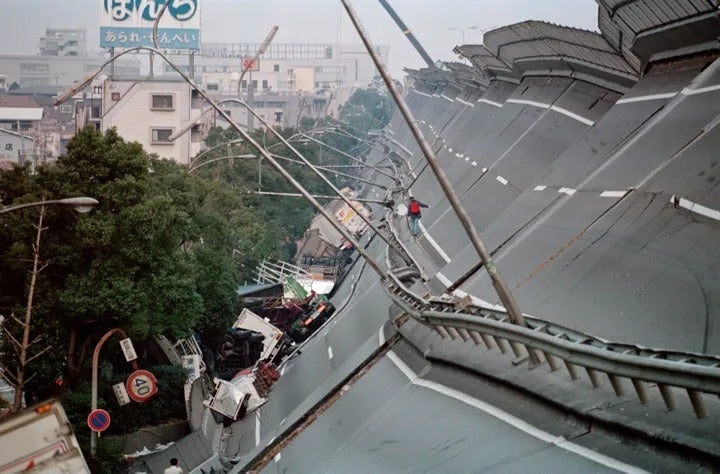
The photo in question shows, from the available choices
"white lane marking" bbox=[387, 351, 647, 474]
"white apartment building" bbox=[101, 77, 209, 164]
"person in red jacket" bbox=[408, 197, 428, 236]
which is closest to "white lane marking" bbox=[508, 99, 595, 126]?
"person in red jacket" bbox=[408, 197, 428, 236]

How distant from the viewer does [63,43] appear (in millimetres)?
187625

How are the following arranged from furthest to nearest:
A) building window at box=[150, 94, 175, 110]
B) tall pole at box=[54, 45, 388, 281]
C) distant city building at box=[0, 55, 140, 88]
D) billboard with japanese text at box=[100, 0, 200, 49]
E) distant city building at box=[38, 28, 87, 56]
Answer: distant city building at box=[38, 28, 87, 56], distant city building at box=[0, 55, 140, 88], billboard with japanese text at box=[100, 0, 200, 49], building window at box=[150, 94, 175, 110], tall pole at box=[54, 45, 388, 281]

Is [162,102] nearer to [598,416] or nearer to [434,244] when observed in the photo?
[434,244]

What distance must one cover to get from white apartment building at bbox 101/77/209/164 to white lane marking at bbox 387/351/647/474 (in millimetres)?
63268

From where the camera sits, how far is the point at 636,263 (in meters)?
10.6

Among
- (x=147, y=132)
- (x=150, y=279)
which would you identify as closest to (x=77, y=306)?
(x=150, y=279)

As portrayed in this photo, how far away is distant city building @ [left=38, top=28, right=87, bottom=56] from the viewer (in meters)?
185

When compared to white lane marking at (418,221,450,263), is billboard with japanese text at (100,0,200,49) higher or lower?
higher

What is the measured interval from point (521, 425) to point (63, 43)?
18702 centimetres

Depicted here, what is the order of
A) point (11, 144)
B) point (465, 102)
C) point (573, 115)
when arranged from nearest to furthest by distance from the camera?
point (573, 115) → point (465, 102) → point (11, 144)

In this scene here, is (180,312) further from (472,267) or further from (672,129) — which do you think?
(672,129)

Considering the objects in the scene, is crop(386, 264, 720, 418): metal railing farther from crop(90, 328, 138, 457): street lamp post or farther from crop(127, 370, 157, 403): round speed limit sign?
crop(127, 370, 157, 403): round speed limit sign

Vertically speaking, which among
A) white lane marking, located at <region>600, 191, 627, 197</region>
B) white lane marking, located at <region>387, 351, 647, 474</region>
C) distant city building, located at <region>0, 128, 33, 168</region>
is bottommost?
distant city building, located at <region>0, 128, 33, 168</region>

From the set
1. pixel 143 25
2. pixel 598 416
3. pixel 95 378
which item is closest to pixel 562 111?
pixel 95 378
